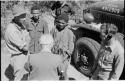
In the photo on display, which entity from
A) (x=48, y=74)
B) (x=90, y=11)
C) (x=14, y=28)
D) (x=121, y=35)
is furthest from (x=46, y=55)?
(x=90, y=11)

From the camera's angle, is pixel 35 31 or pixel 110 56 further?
pixel 35 31

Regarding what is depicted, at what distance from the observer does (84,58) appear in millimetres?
6824

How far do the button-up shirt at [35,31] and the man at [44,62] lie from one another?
2.11m

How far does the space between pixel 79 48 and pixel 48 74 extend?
304 centimetres

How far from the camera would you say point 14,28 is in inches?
209

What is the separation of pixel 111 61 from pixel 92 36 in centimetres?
267

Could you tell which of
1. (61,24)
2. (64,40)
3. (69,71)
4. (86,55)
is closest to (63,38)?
(64,40)

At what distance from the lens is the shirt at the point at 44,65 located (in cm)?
397

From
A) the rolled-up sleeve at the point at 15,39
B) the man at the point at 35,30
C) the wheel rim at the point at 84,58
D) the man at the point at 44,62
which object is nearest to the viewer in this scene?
the man at the point at 44,62

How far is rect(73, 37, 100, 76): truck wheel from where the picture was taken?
6526 millimetres

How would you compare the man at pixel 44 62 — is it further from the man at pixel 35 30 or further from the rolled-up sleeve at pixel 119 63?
the man at pixel 35 30

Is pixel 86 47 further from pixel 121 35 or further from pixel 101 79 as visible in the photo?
pixel 101 79

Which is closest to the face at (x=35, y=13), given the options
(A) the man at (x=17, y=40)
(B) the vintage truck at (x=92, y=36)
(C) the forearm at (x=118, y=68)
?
(A) the man at (x=17, y=40)

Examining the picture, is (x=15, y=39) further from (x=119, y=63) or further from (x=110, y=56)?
(x=119, y=63)
